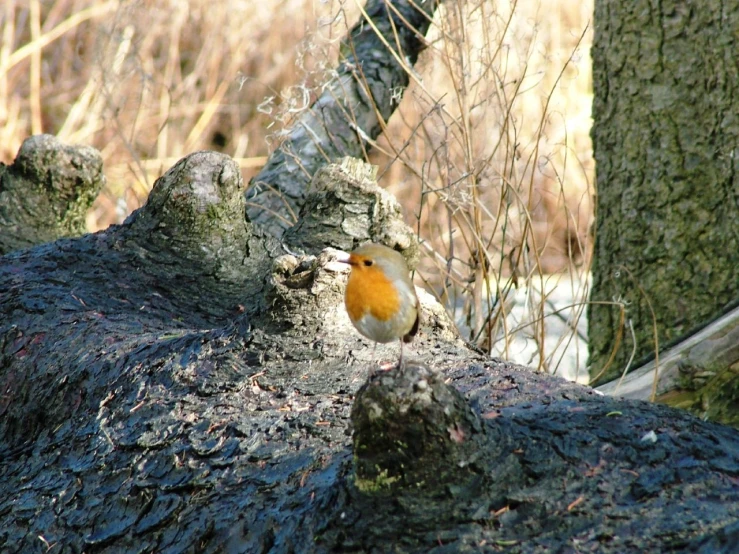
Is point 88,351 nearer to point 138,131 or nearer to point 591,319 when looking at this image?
point 591,319

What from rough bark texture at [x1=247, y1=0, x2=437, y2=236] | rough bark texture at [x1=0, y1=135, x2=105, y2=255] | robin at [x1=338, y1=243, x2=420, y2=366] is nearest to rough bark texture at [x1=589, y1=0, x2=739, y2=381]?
rough bark texture at [x1=247, y1=0, x2=437, y2=236]

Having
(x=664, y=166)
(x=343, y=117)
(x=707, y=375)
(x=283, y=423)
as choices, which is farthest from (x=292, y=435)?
(x=343, y=117)

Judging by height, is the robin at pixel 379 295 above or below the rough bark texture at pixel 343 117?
below

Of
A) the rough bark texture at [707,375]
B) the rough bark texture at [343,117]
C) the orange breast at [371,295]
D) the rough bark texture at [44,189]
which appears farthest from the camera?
the rough bark texture at [343,117]

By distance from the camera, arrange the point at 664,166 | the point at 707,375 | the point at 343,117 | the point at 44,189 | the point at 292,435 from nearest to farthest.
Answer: the point at 292,435, the point at 707,375, the point at 44,189, the point at 664,166, the point at 343,117

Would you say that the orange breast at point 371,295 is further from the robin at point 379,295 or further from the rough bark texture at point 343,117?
the rough bark texture at point 343,117

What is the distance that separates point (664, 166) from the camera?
3.98 m

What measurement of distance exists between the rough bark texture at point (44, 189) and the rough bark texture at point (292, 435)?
0.85m

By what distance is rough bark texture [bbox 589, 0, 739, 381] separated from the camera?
12.1 ft

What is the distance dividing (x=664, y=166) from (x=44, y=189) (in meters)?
2.79

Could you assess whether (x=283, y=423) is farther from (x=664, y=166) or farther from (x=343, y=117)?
(x=343, y=117)

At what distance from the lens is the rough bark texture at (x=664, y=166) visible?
3.70 m

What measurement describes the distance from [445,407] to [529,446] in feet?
0.64

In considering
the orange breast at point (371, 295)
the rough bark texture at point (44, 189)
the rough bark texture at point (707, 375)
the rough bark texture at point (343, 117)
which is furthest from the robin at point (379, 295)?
the rough bark texture at point (343, 117)
